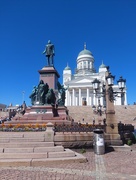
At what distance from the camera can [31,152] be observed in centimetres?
832

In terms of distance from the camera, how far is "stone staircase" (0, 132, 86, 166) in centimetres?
732

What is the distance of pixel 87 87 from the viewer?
79312mm

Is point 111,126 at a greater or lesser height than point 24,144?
greater

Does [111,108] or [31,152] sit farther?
[111,108]

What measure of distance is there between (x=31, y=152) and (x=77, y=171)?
2.64m

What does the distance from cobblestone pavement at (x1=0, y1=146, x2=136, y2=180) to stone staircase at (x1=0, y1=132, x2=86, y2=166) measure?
328 mm

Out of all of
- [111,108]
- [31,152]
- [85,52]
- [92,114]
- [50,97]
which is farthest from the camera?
[85,52]

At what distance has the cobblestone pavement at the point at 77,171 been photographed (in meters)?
5.88

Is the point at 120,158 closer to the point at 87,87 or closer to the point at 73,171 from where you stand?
the point at 73,171

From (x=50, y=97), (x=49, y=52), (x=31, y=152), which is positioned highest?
(x=49, y=52)

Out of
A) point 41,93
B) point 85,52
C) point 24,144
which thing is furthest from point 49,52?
point 85,52

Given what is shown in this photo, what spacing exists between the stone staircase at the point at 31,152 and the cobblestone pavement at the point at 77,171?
12.9 inches

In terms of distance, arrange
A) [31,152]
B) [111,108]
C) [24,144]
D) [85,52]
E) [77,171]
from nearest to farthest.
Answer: [77,171]
[31,152]
[24,144]
[111,108]
[85,52]

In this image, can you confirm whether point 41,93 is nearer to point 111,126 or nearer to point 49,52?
point 49,52
